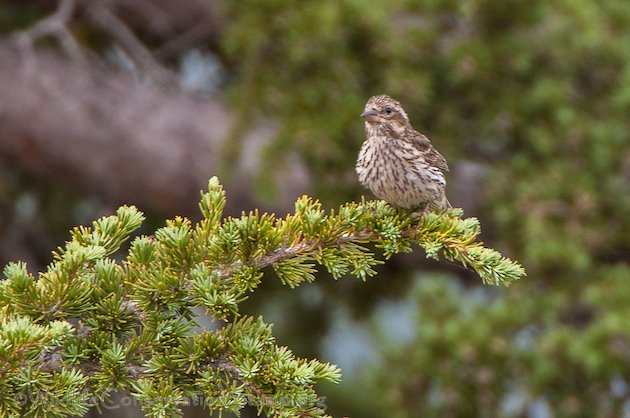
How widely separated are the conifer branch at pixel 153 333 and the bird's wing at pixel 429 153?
165 centimetres

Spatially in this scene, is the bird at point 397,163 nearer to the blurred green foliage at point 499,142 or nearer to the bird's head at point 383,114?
the bird's head at point 383,114

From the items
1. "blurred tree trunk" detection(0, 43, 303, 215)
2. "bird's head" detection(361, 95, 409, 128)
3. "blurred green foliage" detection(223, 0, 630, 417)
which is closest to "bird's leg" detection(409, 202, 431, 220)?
"bird's head" detection(361, 95, 409, 128)

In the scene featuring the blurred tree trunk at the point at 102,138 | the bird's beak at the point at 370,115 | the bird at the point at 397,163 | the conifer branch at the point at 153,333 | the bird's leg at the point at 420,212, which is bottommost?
the conifer branch at the point at 153,333

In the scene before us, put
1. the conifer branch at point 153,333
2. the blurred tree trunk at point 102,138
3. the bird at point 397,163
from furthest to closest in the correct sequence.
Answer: the blurred tree trunk at point 102,138
the bird at point 397,163
the conifer branch at point 153,333

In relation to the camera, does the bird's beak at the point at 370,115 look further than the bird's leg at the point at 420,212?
Yes

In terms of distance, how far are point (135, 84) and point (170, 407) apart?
449cm

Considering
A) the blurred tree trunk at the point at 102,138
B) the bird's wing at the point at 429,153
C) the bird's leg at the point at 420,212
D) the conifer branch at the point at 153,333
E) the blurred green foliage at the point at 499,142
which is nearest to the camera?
the conifer branch at the point at 153,333

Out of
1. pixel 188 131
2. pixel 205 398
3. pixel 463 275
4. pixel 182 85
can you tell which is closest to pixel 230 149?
pixel 188 131

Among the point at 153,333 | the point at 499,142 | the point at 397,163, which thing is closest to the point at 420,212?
the point at 397,163

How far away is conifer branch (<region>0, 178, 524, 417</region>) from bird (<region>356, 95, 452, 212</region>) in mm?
1257

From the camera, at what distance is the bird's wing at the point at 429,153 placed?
4.16 m

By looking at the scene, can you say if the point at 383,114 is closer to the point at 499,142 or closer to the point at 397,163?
the point at 397,163

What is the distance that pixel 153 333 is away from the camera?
2.42 meters

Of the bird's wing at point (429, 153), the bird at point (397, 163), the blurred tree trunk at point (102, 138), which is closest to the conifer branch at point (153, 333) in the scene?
the bird at point (397, 163)
